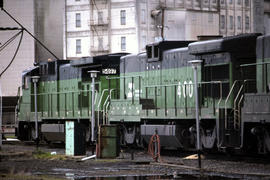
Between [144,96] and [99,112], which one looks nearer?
[144,96]

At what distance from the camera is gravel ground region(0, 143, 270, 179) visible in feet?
49.9

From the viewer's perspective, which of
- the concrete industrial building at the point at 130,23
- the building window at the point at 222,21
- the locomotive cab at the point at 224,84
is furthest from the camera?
the building window at the point at 222,21

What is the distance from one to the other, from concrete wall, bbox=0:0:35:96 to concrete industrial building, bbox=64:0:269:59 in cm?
390

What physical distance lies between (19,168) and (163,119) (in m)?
7.36

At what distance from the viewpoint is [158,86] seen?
23.7m

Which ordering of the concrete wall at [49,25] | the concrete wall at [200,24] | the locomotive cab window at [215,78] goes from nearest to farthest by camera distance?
the locomotive cab window at [215,78], the concrete wall at [200,24], the concrete wall at [49,25]

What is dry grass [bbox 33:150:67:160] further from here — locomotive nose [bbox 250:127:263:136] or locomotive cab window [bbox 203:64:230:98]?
locomotive nose [bbox 250:127:263:136]

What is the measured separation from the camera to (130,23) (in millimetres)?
60656

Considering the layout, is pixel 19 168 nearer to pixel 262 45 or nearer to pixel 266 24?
pixel 262 45

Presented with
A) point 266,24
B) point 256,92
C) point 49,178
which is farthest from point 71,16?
point 49,178

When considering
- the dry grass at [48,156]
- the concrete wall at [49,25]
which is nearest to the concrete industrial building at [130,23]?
the concrete wall at [49,25]

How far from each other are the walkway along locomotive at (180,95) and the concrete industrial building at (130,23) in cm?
3007

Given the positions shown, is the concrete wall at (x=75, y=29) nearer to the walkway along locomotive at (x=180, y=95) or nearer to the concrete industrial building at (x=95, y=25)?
the concrete industrial building at (x=95, y=25)

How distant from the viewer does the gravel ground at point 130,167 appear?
15195mm
